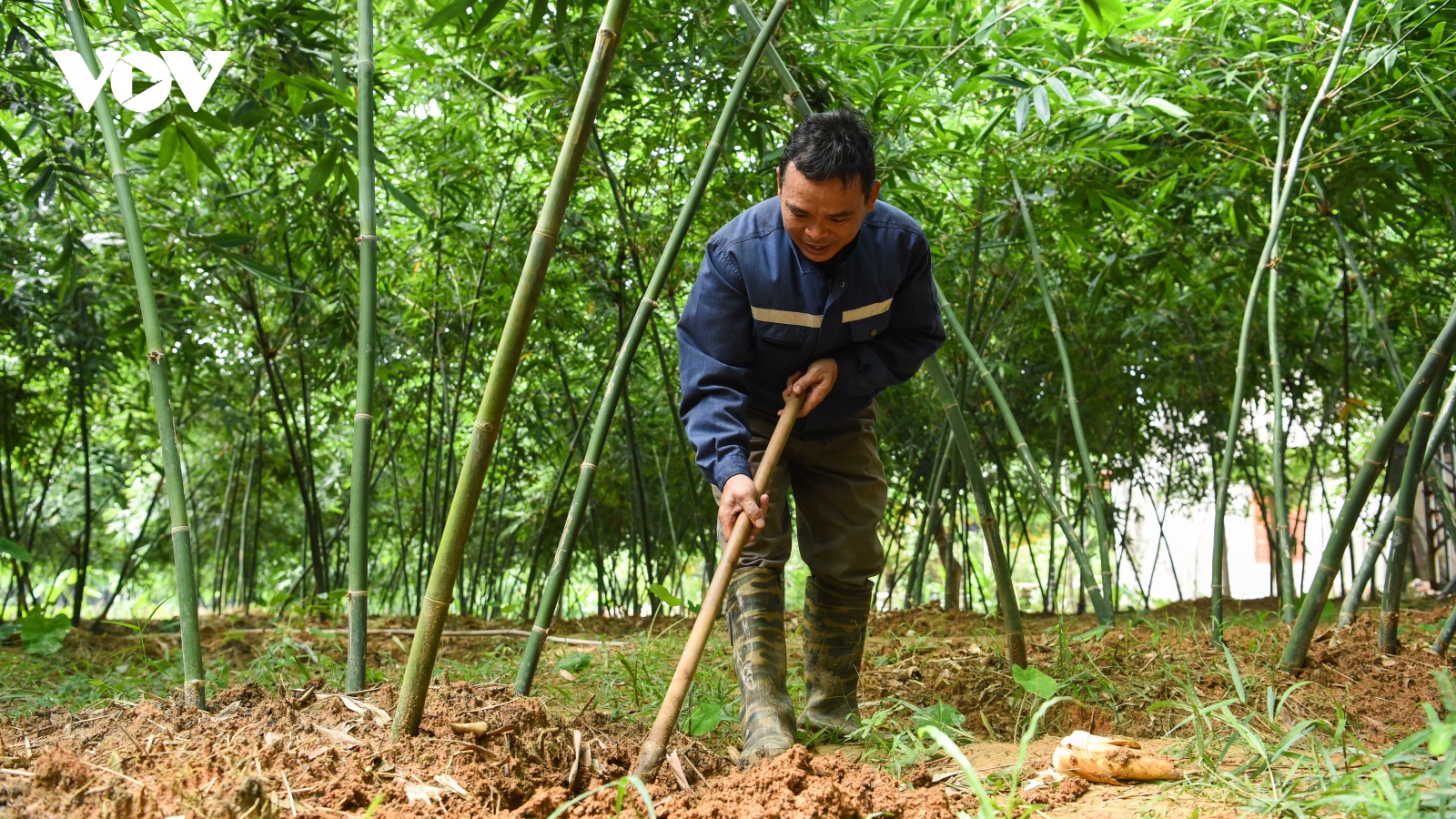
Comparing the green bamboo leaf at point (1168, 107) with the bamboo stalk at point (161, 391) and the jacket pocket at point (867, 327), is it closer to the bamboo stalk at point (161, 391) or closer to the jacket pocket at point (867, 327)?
the jacket pocket at point (867, 327)

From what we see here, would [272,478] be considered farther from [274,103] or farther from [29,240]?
[274,103]

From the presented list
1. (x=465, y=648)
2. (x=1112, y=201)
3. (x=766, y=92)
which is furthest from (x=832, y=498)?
(x=465, y=648)

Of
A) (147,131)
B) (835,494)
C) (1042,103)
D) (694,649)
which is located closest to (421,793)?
(694,649)

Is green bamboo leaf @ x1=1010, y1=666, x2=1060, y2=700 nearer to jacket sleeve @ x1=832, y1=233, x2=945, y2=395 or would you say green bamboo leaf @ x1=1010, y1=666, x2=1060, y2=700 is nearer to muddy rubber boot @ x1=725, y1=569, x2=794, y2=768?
muddy rubber boot @ x1=725, y1=569, x2=794, y2=768

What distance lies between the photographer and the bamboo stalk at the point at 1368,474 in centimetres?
165

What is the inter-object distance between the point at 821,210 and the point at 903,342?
16.5 inches

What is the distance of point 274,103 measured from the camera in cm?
219

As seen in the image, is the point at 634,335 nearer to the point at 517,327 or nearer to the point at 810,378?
the point at 810,378

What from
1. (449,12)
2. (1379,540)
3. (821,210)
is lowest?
(1379,540)

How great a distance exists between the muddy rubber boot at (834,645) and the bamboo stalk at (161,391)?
1.11m

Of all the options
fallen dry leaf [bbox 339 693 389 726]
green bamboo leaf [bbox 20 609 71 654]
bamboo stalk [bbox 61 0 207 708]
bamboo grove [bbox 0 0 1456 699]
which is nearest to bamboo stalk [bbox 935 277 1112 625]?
bamboo grove [bbox 0 0 1456 699]

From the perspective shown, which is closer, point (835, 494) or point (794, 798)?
point (794, 798)

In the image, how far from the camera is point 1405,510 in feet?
6.57

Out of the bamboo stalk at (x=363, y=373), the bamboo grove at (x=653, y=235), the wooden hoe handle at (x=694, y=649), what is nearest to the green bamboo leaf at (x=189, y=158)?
the bamboo grove at (x=653, y=235)
